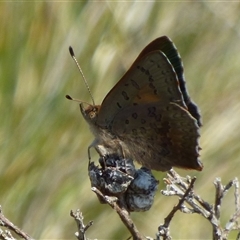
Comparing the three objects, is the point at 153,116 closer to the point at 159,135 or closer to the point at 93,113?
the point at 159,135

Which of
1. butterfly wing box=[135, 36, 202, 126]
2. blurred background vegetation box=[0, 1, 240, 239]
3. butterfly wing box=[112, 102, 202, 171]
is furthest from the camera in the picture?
blurred background vegetation box=[0, 1, 240, 239]

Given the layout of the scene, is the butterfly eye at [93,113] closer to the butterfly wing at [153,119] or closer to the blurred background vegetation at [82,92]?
the butterfly wing at [153,119]

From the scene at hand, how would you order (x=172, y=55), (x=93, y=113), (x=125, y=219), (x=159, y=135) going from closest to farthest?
(x=125, y=219) < (x=172, y=55) < (x=159, y=135) < (x=93, y=113)

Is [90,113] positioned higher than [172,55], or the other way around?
[172,55]

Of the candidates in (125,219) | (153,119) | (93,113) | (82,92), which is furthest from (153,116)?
(82,92)

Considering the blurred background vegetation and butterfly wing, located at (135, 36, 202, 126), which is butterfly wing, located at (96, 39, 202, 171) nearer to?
butterfly wing, located at (135, 36, 202, 126)

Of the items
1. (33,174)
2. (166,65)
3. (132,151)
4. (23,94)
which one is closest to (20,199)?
(33,174)

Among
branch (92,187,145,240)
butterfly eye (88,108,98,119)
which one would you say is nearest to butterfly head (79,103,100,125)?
butterfly eye (88,108,98,119)

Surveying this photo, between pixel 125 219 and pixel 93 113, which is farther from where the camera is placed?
pixel 93 113
